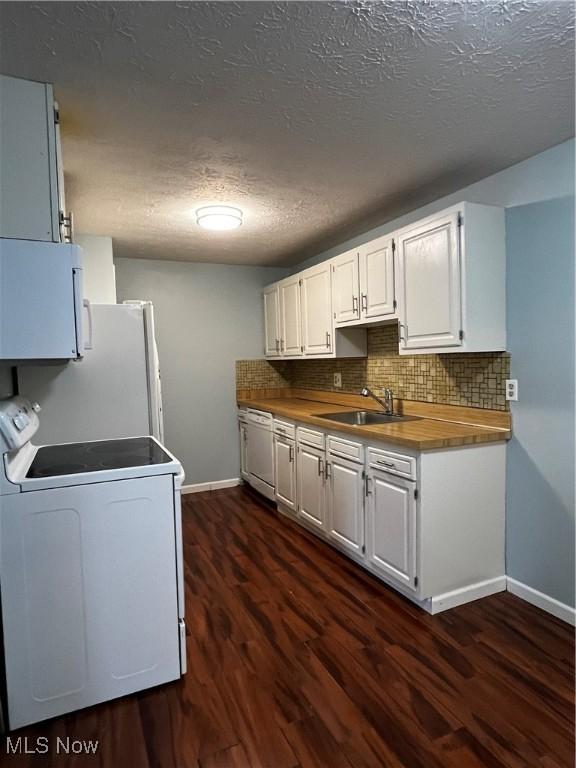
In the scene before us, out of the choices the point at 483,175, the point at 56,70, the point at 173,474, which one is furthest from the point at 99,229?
the point at 483,175

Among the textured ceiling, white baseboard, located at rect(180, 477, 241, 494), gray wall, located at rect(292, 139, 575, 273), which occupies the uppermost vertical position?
the textured ceiling

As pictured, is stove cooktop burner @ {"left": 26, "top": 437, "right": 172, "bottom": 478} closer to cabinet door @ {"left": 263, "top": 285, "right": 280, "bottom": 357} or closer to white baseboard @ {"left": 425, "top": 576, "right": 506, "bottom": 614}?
white baseboard @ {"left": 425, "top": 576, "right": 506, "bottom": 614}

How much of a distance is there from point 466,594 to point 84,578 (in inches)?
74.1

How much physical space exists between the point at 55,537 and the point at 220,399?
9.61 feet

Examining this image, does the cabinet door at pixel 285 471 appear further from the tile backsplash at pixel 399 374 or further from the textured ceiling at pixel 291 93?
the textured ceiling at pixel 291 93

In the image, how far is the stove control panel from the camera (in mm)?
1566

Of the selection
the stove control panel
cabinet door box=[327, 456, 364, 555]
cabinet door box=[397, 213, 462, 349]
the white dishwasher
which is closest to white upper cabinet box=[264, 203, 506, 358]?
cabinet door box=[397, 213, 462, 349]

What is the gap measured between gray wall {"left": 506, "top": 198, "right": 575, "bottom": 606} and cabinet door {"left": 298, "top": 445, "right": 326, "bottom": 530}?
45.5 inches

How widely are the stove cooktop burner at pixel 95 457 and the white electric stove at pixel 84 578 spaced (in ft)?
0.06

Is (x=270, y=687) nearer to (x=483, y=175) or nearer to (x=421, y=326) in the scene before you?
(x=421, y=326)

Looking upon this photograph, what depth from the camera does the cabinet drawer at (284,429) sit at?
11.4 feet

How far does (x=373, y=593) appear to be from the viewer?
8.09ft

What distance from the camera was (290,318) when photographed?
406 cm

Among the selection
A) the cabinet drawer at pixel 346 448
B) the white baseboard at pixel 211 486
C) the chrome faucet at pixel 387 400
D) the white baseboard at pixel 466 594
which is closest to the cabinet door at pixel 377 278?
the chrome faucet at pixel 387 400
